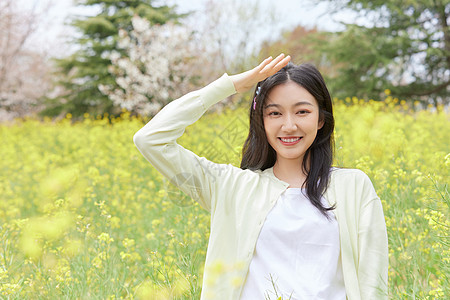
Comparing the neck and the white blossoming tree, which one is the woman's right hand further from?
the white blossoming tree

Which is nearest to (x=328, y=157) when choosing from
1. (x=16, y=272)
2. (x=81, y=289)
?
(x=81, y=289)

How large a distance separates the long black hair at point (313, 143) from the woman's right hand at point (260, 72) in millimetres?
69

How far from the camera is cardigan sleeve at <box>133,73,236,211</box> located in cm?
143

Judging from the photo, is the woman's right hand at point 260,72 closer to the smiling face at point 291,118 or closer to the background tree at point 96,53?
the smiling face at point 291,118

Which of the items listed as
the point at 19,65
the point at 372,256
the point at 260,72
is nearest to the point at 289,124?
the point at 260,72

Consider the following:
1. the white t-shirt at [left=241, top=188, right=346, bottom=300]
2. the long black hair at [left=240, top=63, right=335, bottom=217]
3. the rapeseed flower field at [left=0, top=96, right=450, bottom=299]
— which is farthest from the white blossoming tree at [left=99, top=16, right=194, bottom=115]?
the white t-shirt at [left=241, top=188, right=346, bottom=300]

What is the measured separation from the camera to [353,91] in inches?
384

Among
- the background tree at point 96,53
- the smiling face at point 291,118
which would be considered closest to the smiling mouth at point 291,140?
the smiling face at point 291,118

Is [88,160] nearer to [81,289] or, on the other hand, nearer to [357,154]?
[357,154]

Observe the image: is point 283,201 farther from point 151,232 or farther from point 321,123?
point 151,232

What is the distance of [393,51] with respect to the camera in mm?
9375

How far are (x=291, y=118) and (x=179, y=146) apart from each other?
0.39 m

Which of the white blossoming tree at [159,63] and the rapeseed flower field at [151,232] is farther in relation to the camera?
the white blossoming tree at [159,63]

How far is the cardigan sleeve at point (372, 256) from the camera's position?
4.45 ft
